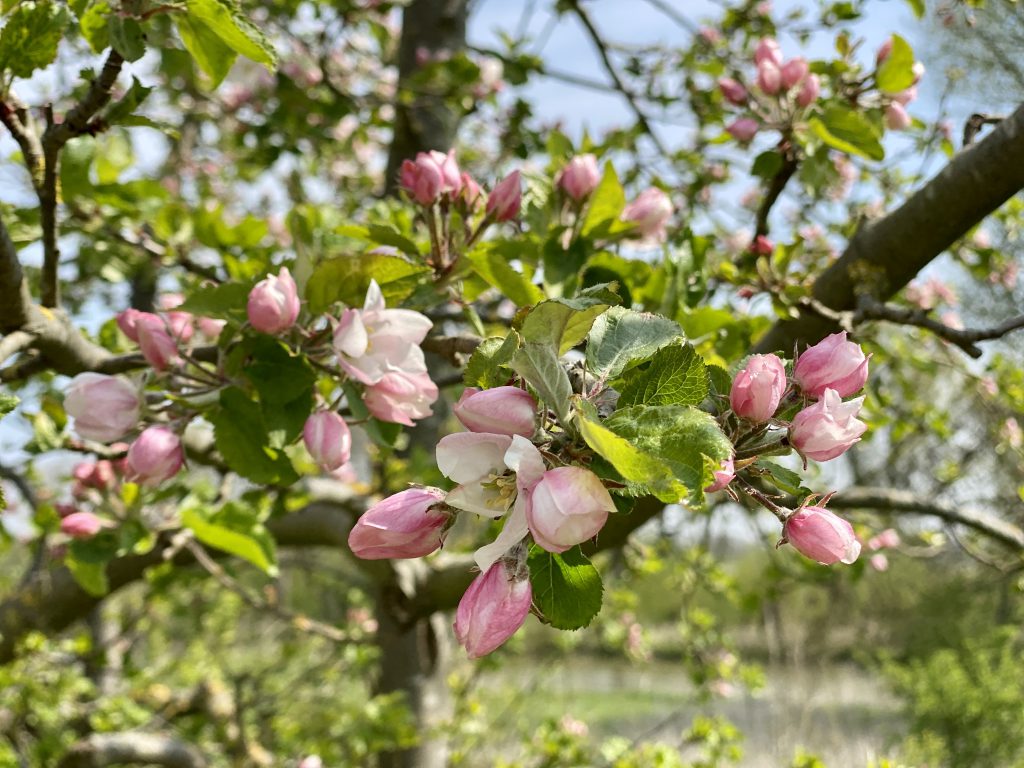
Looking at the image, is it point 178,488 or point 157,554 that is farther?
point 157,554

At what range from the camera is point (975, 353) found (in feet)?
3.08

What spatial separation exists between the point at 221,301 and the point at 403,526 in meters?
0.48

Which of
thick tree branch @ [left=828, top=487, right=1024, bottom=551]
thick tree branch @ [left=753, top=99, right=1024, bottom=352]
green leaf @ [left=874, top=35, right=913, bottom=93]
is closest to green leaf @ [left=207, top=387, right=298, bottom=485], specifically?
thick tree branch @ [left=753, top=99, right=1024, bottom=352]

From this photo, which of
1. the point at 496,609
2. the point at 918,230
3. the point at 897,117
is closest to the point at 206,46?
the point at 496,609

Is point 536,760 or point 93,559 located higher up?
point 93,559

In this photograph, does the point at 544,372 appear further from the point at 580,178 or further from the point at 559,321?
the point at 580,178

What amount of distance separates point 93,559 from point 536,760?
2.02 meters

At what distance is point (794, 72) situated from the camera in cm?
119

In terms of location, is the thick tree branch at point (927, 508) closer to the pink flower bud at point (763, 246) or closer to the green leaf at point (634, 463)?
the pink flower bud at point (763, 246)

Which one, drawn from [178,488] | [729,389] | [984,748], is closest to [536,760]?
[178,488]

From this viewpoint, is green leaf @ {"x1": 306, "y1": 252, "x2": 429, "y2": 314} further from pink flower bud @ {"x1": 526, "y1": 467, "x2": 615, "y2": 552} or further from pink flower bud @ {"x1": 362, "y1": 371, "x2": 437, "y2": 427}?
pink flower bud @ {"x1": 526, "y1": 467, "x2": 615, "y2": 552}

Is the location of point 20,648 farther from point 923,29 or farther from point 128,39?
point 923,29

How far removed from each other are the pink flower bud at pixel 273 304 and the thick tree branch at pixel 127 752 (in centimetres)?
203

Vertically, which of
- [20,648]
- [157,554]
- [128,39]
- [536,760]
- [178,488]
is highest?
[128,39]
